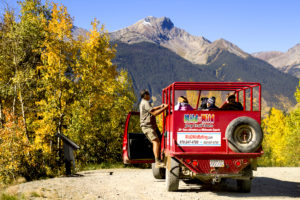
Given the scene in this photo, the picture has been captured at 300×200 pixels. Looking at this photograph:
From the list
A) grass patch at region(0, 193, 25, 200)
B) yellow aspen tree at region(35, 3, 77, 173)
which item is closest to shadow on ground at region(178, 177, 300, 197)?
grass patch at region(0, 193, 25, 200)

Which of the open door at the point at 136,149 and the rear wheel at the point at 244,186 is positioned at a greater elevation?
the open door at the point at 136,149

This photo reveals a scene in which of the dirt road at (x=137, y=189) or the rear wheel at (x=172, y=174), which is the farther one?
the rear wheel at (x=172, y=174)

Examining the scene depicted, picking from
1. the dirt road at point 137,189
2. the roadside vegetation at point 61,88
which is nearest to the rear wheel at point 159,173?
the dirt road at point 137,189

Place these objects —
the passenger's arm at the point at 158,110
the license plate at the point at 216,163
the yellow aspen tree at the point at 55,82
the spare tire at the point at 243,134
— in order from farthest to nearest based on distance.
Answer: the yellow aspen tree at the point at 55,82 → the passenger's arm at the point at 158,110 → the license plate at the point at 216,163 → the spare tire at the point at 243,134

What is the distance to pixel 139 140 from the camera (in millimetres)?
11617

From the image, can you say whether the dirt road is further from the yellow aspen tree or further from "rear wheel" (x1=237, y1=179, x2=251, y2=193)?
the yellow aspen tree

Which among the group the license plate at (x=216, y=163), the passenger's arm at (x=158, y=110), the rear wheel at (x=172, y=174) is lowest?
the rear wheel at (x=172, y=174)

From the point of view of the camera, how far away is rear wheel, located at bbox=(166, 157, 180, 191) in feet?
28.4

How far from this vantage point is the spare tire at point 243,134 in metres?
8.40

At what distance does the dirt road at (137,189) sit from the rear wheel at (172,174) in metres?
0.17

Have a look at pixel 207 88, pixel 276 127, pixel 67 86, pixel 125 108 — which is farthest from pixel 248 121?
pixel 276 127

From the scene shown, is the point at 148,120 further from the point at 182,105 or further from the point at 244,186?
the point at 244,186

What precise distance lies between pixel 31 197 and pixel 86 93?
630 inches

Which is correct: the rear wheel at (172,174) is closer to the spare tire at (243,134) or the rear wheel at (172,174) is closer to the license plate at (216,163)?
the license plate at (216,163)
